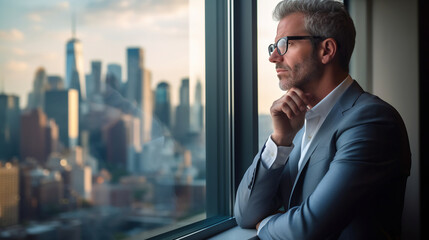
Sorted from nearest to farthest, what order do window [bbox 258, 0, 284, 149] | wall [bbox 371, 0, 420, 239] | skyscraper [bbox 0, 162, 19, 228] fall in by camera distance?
skyscraper [bbox 0, 162, 19, 228] < window [bbox 258, 0, 284, 149] < wall [bbox 371, 0, 420, 239]

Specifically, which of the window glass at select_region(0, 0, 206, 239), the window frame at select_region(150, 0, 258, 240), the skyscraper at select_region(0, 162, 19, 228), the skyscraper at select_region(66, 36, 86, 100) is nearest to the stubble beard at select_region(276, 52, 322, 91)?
the window frame at select_region(150, 0, 258, 240)

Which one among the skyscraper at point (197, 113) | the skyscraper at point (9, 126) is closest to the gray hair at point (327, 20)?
the skyscraper at point (197, 113)

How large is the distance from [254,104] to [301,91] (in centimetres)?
41

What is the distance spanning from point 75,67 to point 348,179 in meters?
0.90

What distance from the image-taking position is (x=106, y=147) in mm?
1315

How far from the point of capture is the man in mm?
1277

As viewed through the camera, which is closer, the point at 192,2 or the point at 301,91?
the point at 301,91

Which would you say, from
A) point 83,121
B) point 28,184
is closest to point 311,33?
point 83,121

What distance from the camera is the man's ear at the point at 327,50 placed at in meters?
1.56

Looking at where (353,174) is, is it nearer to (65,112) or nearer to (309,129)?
(309,129)

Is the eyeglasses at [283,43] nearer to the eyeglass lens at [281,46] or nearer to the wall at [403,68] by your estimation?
the eyeglass lens at [281,46]

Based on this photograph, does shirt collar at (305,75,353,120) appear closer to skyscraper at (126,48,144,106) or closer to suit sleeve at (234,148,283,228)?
suit sleeve at (234,148,283,228)

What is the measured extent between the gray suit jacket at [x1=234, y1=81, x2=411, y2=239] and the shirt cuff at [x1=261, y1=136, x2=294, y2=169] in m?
0.02

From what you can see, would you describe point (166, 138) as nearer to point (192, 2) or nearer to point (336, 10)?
point (192, 2)
